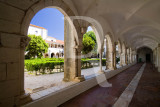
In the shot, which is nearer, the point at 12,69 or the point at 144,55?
the point at 12,69

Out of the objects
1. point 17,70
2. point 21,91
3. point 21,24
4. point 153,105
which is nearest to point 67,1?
point 21,24

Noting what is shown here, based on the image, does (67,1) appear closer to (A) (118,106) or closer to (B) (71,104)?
(B) (71,104)

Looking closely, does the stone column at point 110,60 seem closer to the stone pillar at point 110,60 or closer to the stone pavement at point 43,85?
the stone pillar at point 110,60

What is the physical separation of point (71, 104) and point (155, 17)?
17.2 ft

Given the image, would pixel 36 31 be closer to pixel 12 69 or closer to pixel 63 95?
pixel 63 95

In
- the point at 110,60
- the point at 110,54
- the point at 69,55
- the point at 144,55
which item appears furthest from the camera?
the point at 144,55

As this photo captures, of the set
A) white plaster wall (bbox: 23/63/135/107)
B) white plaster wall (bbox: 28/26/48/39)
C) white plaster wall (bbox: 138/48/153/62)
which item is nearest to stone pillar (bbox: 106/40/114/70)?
white plaster wall (bbox: 23/63/135/107)

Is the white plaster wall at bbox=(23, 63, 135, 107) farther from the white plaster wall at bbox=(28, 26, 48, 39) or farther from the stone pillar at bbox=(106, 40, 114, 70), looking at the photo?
the white plaster wall at bbox=(28, 26, 48, 39)

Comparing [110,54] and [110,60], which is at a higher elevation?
[110,54]

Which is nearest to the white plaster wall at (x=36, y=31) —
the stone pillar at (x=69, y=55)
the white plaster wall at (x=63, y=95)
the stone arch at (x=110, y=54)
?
the stone arch at (x=110, y=54)

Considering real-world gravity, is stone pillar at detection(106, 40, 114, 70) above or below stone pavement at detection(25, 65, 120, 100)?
above

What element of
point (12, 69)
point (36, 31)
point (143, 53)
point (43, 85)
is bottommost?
point (43, 85)

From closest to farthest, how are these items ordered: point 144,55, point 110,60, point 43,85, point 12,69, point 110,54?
point 12,69 → point 43,85 → point 110,60 → point 110,54 → point 144,55

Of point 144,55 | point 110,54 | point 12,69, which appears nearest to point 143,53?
point 144,55
